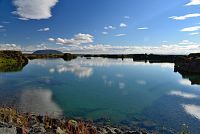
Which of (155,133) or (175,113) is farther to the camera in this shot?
(175,113)

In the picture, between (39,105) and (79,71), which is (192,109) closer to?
(39,105)

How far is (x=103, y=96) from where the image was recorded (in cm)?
3328

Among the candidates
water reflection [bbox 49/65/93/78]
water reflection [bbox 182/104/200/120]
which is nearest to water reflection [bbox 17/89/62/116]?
water reflection [bbox 182/104/200/120]

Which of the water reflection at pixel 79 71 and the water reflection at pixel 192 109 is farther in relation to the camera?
the water reflection at pixel 79 71

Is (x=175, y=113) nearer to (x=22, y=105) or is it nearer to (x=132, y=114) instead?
(x=132, y=114)

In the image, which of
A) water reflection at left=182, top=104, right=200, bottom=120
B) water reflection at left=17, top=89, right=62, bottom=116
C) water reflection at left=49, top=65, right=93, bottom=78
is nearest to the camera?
water reflection at left=182, top=104, right=200, bottom=120

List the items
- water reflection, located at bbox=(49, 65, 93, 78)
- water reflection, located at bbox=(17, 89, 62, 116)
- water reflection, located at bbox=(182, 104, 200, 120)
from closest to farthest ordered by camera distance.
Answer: water reflection, located at bbox=(182, 104, 200, 120) → water reflection, located at bbox=(17, 89, 62, 116) → water reflection, located at bbox=(49, 65, 93, 78)

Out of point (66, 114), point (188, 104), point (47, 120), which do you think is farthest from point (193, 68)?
point (47, 120)

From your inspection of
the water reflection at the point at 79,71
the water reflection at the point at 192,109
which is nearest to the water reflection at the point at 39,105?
the water reflection at the point at 192,109

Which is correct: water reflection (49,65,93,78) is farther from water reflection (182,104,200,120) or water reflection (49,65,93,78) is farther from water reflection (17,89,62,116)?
water reflection (182,104,200,120)

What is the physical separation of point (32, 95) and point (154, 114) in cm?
1702

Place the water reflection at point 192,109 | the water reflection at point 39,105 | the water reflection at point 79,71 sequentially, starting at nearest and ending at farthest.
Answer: the water reflection at point 192,109
the water reflection at point 39,105
the water reflection at point 79,71

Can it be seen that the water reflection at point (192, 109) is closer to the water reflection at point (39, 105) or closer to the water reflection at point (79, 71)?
the water reflection at point (39, 105)

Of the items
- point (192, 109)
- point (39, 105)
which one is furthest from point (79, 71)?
point (192, 109)
